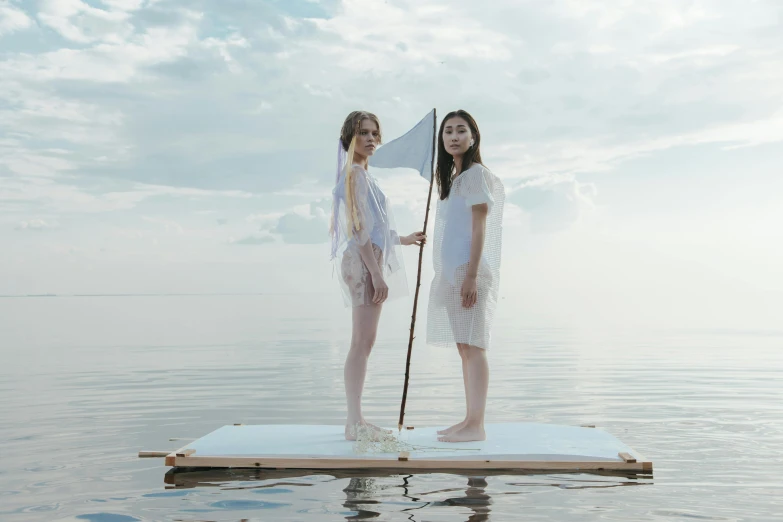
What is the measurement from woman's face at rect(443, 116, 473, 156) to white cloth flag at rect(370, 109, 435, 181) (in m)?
0.24

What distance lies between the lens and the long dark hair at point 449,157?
5.61 m

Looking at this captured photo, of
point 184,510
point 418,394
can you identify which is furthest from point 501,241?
point 418,394

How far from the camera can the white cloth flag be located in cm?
582

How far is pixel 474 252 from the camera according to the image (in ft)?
17.4

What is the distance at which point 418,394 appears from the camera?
31.9ft

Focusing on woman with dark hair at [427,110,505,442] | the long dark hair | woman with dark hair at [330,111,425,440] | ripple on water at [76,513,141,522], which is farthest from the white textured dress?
ripple on water at [76,513,141,522]

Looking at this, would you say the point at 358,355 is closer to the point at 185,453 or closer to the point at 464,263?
the point at 464,263

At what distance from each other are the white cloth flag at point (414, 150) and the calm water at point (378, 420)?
224cm

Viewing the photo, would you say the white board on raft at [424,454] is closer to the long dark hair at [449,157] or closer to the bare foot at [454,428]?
the bare foot at [454,428]

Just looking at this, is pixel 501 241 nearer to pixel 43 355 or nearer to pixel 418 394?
pixel 418 394

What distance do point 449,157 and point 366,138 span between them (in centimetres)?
66

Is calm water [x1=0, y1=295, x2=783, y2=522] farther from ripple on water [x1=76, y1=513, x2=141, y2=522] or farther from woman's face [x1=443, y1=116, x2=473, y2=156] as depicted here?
woman's face [x1=443, y1=116, x2=473, y2=156]

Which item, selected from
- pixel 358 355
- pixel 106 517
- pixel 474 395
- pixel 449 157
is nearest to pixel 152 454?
pixel 106 517

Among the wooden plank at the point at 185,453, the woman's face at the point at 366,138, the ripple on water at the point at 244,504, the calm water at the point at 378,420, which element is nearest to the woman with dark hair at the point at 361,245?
the woman's face at the point at 366,138
